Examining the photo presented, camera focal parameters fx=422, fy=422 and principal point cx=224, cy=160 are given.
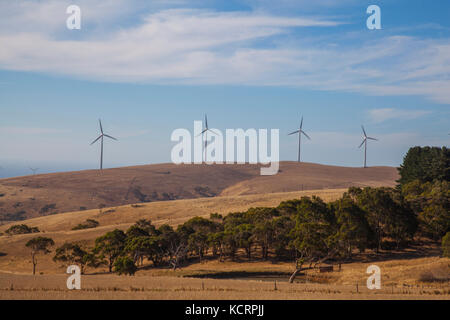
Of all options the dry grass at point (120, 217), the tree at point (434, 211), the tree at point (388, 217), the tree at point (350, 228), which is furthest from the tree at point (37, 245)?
the tree at point (434, 211)

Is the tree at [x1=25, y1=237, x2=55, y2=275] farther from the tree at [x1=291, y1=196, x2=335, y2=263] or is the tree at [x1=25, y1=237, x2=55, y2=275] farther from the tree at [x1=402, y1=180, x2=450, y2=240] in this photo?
the tree at [x1=402, y1=180, x2=450, y2=240]

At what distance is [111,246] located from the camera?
66.8m

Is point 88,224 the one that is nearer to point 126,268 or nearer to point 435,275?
point 126,268

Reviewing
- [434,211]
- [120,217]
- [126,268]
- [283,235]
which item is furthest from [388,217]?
[120,217]

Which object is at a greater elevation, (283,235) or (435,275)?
(283,235)

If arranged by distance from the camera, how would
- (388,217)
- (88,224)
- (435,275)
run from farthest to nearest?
(88,224) < (388,217) < (435,275)

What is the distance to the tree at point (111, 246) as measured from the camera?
66.1 metres

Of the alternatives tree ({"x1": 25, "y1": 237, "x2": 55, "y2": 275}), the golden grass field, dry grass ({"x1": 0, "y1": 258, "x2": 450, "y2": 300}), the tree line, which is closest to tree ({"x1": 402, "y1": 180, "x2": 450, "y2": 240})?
the tree line

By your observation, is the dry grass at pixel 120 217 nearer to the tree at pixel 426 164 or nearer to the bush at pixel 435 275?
the tree at pixel 426 164

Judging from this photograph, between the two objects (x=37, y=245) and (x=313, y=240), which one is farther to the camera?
(x=37, y=245)

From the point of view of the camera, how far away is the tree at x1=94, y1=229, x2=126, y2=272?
66.1m

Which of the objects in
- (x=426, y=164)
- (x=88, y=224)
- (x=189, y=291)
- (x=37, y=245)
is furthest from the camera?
(x=426, y=164)
